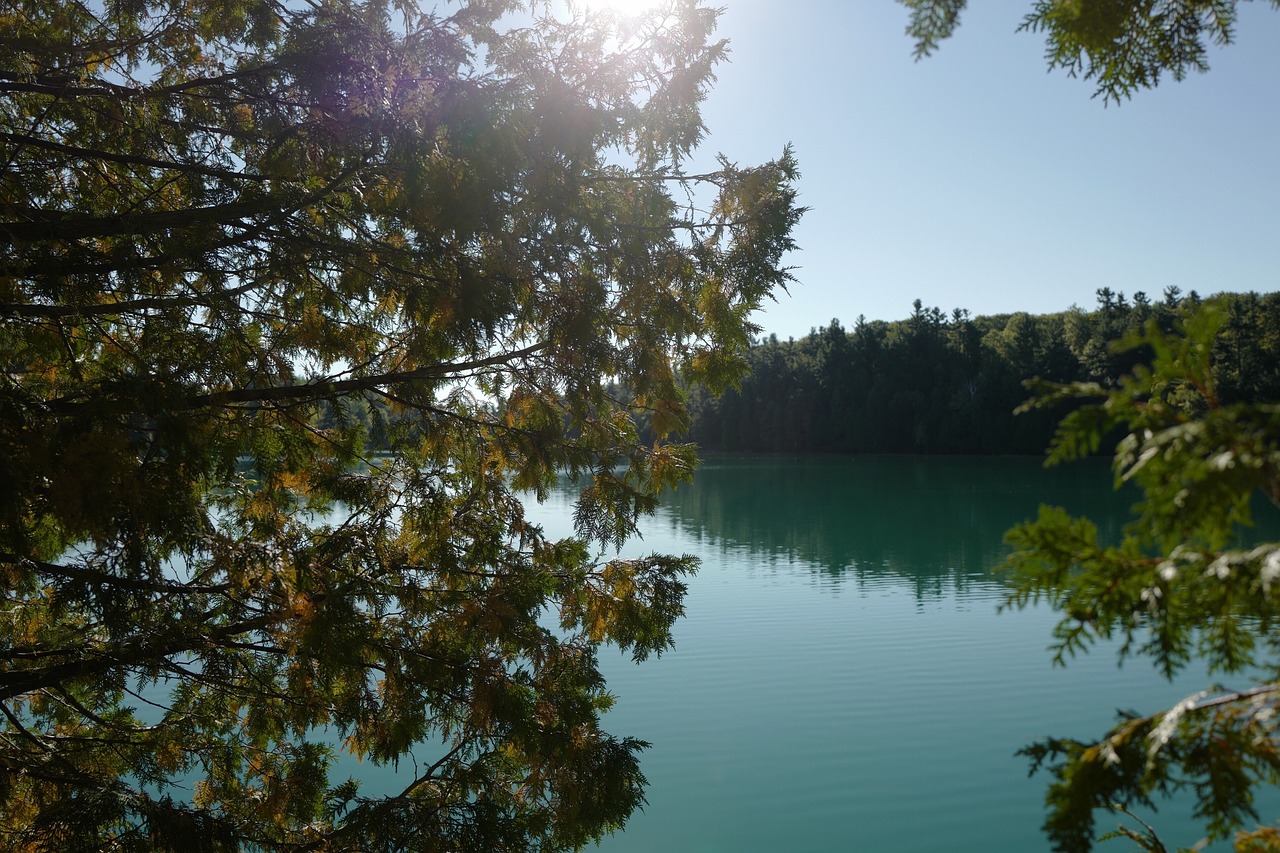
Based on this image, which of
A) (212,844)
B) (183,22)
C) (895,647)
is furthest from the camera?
(895,647)

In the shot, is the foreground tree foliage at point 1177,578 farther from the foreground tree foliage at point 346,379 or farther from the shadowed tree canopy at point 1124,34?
the foreground tree foliage at point 346,379

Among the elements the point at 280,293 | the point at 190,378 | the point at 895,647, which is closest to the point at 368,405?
the point at 280,293

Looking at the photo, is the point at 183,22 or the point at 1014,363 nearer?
the point at 183,22

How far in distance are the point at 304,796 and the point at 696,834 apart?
12.7ft

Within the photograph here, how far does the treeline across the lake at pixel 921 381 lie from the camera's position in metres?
48.3

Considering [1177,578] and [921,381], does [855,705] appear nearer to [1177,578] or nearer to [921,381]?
[1177,578]

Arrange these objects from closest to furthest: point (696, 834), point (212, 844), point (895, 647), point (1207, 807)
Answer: point (1207, 807) < point (212, 844) < point (696, 834) < point (895, 647)

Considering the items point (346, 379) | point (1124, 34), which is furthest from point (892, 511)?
point (1124, 34)

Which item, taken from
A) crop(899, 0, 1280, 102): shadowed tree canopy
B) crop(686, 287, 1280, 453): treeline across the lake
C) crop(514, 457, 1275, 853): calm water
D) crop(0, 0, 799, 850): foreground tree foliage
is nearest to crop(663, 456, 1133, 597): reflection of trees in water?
crop(514, 457, 1275, 853): calm water

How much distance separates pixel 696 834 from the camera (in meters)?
6.92

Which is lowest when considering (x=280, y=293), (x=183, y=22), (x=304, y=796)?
(x=304, y=796)

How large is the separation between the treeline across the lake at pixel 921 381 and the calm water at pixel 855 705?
32708 millimetres

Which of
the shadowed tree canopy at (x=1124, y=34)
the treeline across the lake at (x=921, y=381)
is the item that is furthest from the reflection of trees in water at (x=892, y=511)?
the shadowed tree canopy at (x=1124, y=34)

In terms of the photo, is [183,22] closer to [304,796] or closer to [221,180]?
[221,180]
